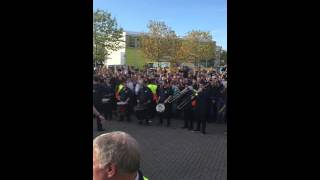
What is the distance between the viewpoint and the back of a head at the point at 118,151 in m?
1.50

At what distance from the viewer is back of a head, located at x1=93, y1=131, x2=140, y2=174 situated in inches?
59.2

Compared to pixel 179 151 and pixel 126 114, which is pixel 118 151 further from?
pixel 126 114

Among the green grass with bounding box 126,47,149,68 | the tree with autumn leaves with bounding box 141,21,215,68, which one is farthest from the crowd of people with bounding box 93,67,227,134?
the green grass with bounding box 126,47,149,68

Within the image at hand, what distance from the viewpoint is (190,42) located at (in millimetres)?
44656

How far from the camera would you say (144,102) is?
44.9ft

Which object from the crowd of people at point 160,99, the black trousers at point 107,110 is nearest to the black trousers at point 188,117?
the crowd of people at point 160,99

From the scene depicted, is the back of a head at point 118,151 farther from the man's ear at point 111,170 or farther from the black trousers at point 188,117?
the black trousers at point 188,117

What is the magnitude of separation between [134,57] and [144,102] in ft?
106
